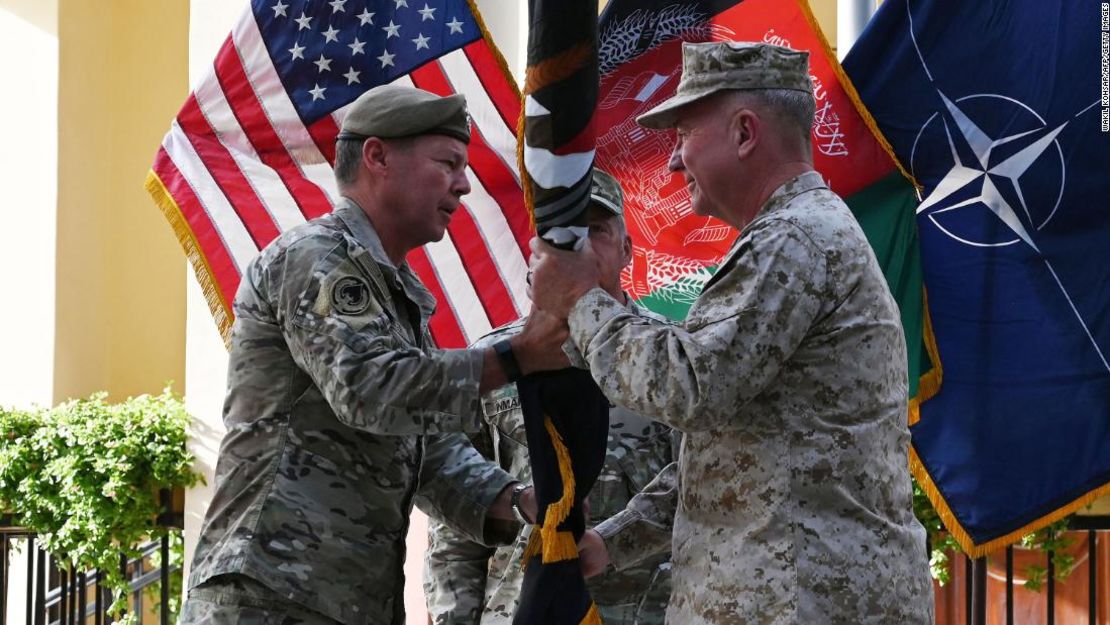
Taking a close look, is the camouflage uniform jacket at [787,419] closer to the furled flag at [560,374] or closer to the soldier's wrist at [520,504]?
the furled flag at [560,374]

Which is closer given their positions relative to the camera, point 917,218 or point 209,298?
point 917,218

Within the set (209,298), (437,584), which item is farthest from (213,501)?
(209,298)

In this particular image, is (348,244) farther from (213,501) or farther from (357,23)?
(357,23)

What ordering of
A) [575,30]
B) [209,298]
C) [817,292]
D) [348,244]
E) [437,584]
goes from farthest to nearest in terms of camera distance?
[209,298] → [437,584] → [348,244] → [575,30] → [817,292]

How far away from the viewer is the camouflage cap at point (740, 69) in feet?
8.68

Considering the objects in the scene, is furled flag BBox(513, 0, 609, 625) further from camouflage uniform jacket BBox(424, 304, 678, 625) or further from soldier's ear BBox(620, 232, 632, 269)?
soldier's ear BBox(620, 232, 632, 269)

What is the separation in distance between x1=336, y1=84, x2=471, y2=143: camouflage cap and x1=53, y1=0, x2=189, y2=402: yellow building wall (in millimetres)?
7127

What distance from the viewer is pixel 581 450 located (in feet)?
9.56

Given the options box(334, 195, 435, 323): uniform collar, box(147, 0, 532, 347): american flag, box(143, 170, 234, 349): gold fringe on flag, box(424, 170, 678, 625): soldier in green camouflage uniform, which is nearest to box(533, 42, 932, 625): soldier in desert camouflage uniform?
box(334, 195, 435, 323): uniform collar

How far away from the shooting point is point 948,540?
230 inches

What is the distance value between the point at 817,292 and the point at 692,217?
292cm

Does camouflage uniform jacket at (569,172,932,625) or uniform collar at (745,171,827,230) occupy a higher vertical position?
uniform collar at (745,171,827,230)

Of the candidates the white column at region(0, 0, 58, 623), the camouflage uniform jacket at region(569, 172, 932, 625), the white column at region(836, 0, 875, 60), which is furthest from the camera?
the white column at region(0, 0, 58, 623)

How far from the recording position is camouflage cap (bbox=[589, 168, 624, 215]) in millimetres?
3590
